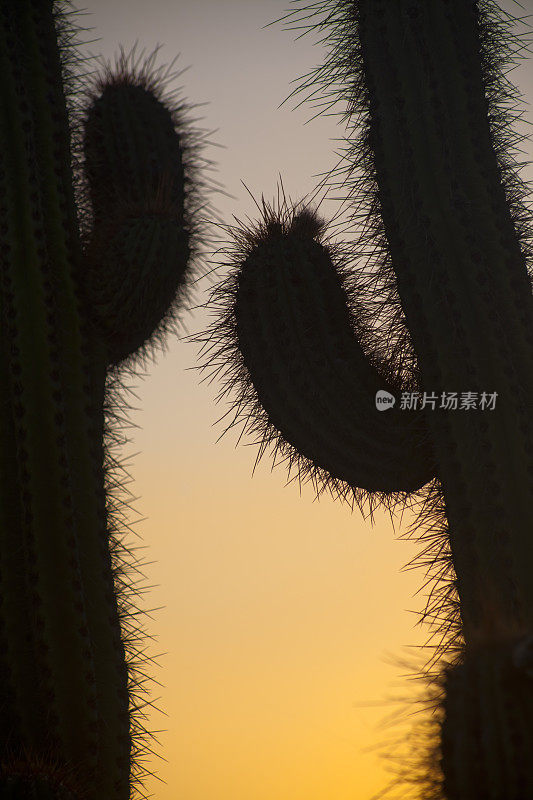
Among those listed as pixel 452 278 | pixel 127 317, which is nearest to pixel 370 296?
pixel 452 278

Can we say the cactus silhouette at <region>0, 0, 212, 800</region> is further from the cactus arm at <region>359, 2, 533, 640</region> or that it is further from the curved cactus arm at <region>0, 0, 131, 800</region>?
the cactus arm at <region>359, 2, 533, 640</region>

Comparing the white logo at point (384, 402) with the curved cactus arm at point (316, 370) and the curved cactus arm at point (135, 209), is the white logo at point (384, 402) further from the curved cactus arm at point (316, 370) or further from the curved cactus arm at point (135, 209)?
the curved cactus arm at point (135, 209)

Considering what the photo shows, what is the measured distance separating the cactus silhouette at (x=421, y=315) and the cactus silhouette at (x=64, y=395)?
0.35 metres

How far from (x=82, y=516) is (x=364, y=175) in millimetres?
1337

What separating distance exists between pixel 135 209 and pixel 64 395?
64 centimetres

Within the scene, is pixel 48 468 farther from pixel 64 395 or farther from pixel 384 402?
pixel 384 402

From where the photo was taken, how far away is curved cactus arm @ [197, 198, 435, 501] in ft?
6.88

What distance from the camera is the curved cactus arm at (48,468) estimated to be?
204 cm

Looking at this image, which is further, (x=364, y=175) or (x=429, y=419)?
(x=364, y=175)

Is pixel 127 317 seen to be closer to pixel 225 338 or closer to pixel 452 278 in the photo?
pixel 225 338

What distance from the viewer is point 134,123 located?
108 inches

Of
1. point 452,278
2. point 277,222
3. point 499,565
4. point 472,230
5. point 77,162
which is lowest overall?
point 499,565

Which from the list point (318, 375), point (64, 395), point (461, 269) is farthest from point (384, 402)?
point (64, 395)

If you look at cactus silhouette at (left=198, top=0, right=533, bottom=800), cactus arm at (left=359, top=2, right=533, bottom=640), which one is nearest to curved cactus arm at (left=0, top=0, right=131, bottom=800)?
cactus silhouette at (left=198, top=0, right=533, bottom=800)
